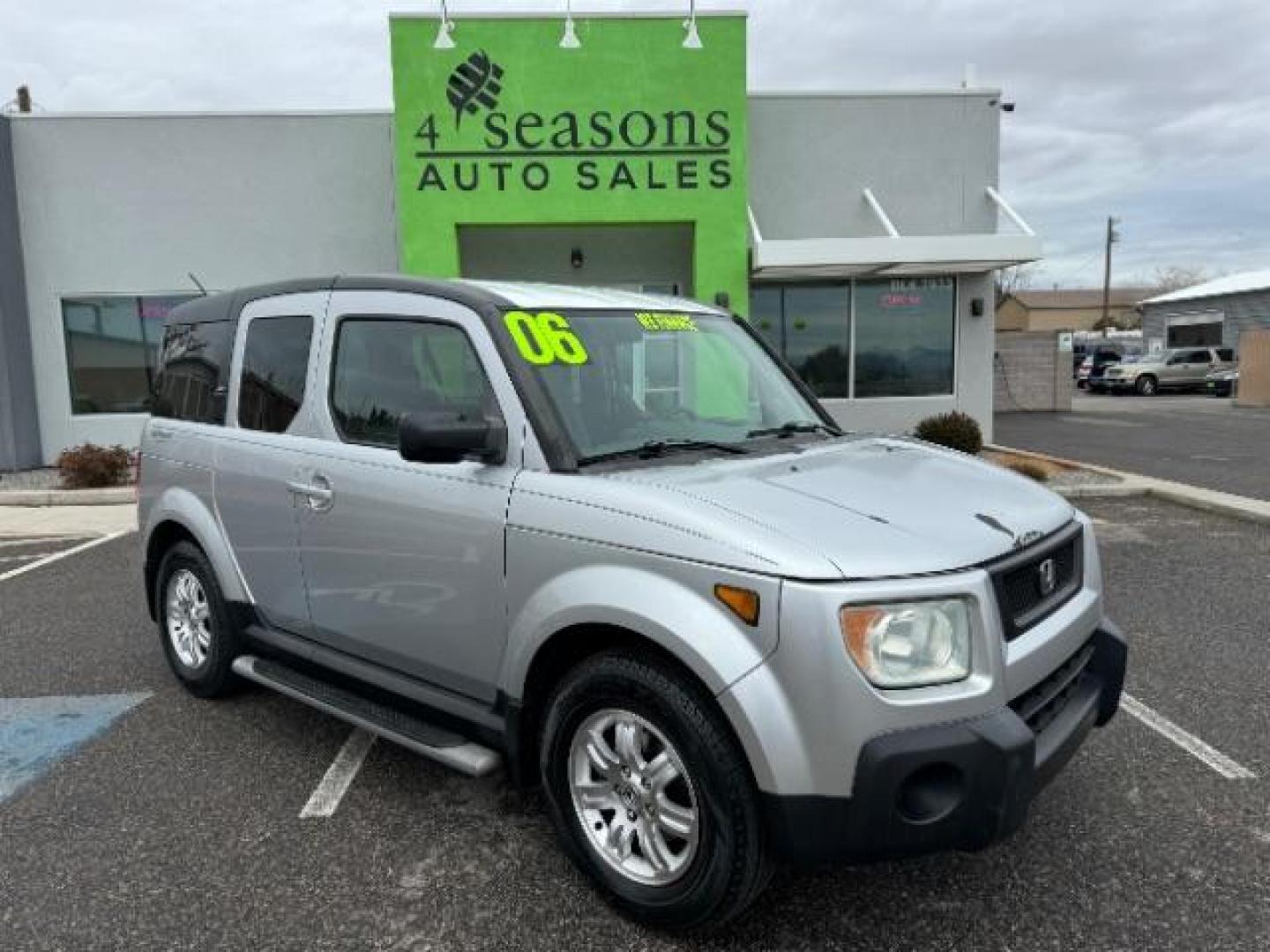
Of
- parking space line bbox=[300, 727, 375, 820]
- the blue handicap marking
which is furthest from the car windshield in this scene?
the blue handicap marking

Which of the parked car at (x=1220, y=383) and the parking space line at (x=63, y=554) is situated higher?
the parked car at (x=1220, y=383)

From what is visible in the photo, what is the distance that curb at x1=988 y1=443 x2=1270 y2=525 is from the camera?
29.5 ft

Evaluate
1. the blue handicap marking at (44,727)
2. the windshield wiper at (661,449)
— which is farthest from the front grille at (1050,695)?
the blue handicap marking at (44,727)

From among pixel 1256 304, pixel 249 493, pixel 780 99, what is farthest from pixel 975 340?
pixel 1256 304

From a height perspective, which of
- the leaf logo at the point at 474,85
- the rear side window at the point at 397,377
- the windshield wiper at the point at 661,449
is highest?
the leaf logo at the point at 474,85

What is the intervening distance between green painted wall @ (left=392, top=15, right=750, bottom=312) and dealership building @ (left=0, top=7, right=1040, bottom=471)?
0.03 metres

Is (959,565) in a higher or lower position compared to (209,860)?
higher

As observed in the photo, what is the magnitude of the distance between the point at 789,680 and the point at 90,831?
2.69m

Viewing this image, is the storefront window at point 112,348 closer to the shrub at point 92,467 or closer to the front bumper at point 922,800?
the shrub at point 92,467

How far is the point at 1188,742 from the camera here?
4016 millimetres

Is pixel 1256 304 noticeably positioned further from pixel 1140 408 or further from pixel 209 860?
pixel 209 860

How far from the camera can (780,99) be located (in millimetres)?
14008

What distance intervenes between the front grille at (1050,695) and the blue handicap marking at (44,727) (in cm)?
376

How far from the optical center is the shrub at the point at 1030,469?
35.7 feet
